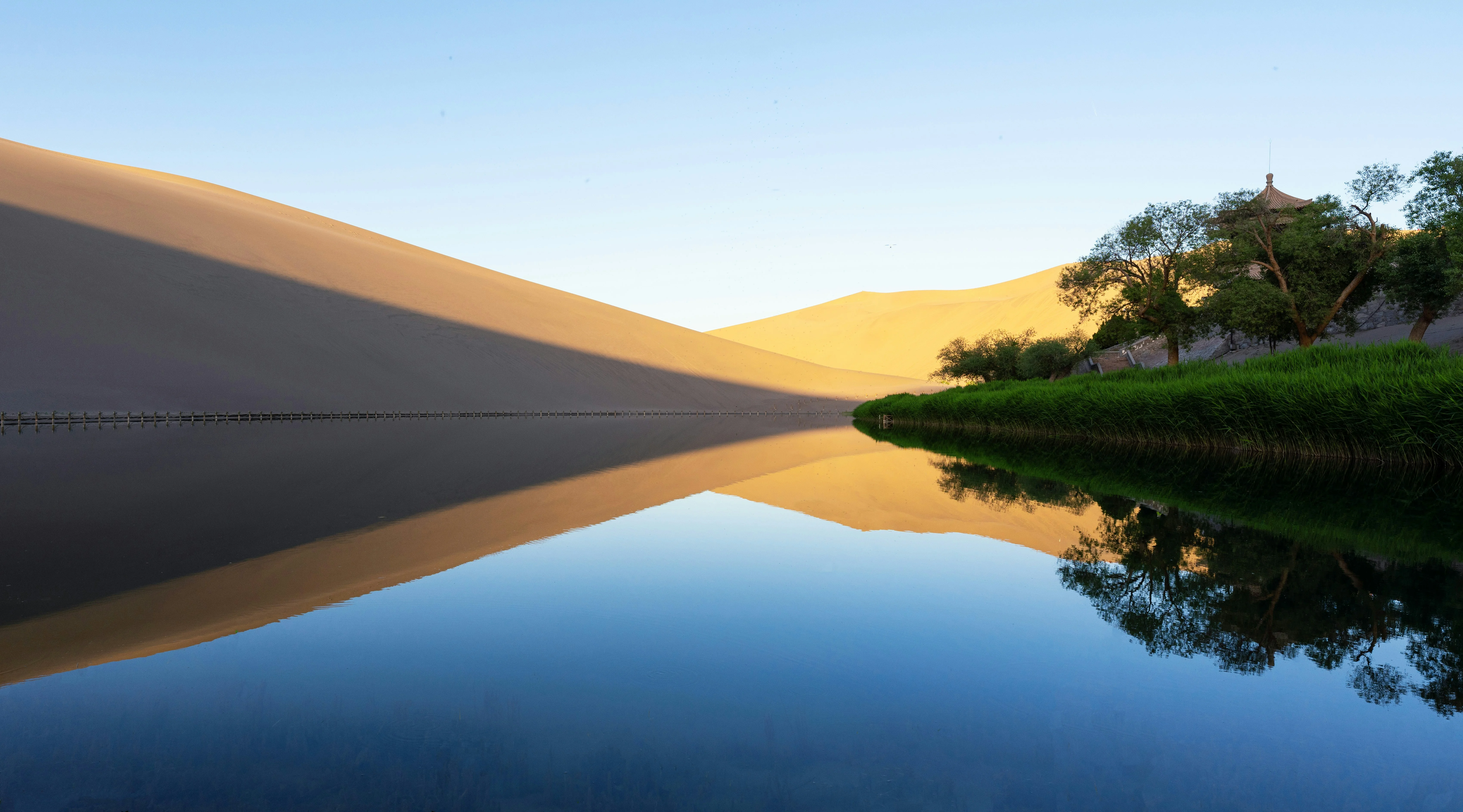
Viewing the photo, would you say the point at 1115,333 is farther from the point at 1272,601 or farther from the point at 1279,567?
the point at 1272,601

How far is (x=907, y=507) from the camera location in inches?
405

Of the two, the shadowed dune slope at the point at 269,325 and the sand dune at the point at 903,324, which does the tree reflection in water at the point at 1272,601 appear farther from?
the sand dune at the point at 903,324

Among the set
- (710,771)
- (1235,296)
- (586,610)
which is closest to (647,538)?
(586,610)

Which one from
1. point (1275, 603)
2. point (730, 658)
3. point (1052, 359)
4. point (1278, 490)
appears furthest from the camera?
point (1052, 359)

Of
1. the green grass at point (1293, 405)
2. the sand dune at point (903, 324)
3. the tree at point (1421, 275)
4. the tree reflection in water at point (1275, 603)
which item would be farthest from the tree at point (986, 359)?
the sand dune at point (903, 324)

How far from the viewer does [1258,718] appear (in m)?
3.29

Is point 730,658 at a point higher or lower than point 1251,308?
lower

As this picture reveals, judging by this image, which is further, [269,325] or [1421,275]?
[269,325]

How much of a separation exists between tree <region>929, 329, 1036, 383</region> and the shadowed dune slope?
62.0 feet

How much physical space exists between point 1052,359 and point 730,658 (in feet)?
155

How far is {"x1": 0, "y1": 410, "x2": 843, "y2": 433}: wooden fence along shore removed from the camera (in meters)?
29.0

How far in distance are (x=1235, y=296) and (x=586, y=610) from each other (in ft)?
97.6

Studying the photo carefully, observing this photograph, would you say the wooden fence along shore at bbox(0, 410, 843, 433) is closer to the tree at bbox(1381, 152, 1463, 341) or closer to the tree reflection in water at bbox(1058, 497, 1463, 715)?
the tree reflection in water at bbox(1058, 497, 1463, 715)

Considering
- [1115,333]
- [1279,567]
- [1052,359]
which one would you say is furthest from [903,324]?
[1279,567]
